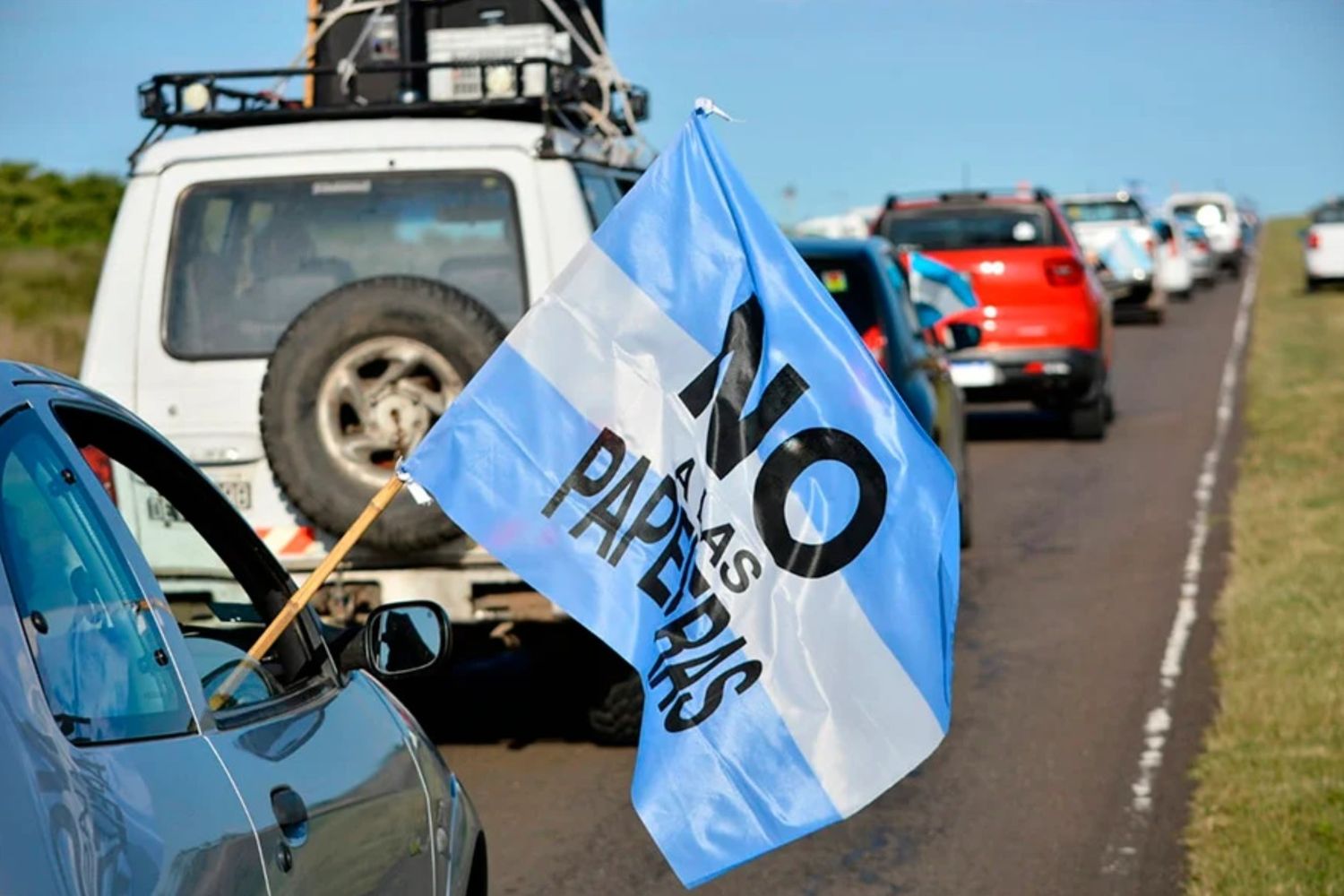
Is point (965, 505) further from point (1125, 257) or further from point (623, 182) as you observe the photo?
point (1125, 257)

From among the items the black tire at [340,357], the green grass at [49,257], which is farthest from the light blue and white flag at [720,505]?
the green grass at [49,257]

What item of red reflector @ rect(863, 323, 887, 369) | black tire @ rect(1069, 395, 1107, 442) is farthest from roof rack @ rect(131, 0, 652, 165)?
black tire @ rect(1069, 395, 1107, 442)

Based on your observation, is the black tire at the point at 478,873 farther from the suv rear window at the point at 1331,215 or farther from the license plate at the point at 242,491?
the suv rear window at the point at 1331,215

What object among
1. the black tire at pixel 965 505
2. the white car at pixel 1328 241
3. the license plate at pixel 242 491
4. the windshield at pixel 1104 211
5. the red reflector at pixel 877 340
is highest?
the license plate at pixel 242 491

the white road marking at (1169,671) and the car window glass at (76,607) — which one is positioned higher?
the car window glass at (76,607)

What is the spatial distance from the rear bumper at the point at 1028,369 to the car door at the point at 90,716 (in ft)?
50.5

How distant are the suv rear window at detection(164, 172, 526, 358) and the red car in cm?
1063

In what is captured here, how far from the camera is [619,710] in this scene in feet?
25.8

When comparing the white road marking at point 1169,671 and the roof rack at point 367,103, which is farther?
the roof rack at point 367,103

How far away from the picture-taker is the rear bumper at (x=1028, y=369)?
1823 cm

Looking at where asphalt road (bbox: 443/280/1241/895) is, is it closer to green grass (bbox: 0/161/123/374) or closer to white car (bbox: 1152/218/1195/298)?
green grass (bbox: 0/161/123/374)

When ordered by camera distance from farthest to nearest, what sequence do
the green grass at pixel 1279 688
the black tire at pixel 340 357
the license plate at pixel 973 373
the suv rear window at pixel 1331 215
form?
the suv rear window at pixel 1331 215, the license plate at pixel 973 373, the black tire at pixel 340 357, the green grass at pixel 1279 688

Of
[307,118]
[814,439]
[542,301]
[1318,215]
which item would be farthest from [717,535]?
[1318,215]

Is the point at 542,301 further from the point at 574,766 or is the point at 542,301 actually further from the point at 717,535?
the point at 574,766
